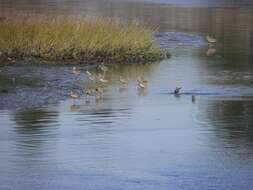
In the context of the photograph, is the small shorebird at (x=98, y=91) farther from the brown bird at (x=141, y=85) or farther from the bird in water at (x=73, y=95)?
the brown bird at (x=141, y=85)

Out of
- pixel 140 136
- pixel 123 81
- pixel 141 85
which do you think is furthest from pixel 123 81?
pixel 140 136

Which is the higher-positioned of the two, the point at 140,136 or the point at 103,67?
the point at 140,136

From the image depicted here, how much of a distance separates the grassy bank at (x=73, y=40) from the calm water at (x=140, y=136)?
1.21m

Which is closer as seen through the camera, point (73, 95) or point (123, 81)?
point (73, 95)

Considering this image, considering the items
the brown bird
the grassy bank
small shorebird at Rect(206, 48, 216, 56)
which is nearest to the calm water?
the brown bird

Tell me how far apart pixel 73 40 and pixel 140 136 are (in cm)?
1115

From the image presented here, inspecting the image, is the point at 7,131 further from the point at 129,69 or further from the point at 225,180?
the point at 129,69

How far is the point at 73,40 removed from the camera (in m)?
24.8

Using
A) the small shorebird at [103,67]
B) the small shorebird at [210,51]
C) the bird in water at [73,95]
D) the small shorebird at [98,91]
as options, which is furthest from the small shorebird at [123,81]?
the small shorebird at [210,51]

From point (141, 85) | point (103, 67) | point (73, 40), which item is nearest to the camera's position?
point (141, 85)

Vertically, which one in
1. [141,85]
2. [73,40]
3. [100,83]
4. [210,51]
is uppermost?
[73,40]

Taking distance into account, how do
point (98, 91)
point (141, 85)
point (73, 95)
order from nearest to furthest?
point (73, 95)
point (98, 91)
point (141, 85)

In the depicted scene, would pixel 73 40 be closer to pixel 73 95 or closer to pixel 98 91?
pixel 98 91

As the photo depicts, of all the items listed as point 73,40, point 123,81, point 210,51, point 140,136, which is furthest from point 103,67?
point 140,136
